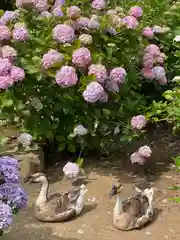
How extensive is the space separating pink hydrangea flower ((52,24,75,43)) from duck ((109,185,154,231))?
4.17 feet

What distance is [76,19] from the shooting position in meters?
4.52

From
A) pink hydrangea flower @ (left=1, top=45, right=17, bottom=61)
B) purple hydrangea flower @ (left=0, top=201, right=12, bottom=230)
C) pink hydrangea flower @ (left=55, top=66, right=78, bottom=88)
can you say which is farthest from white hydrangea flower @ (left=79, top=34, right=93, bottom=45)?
purple hydrangea flower @ (left=0, top=201, right=12, bottom=230)

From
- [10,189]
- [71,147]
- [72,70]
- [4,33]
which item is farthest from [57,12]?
[10,189]

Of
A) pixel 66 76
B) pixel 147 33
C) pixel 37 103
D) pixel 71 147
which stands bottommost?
pixel 71 147

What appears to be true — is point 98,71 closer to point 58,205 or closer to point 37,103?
point 37,103

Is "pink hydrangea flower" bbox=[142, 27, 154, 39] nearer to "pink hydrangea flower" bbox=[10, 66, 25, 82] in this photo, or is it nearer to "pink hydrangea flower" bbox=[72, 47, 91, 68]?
"pink hydrangea flower" bbox=[72, 47, 91, 68]

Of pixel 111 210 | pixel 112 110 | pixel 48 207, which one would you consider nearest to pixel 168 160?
pixel 112 110

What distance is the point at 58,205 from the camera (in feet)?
13.6

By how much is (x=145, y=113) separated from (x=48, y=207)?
1.28m

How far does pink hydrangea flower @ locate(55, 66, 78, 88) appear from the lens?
4.27 m

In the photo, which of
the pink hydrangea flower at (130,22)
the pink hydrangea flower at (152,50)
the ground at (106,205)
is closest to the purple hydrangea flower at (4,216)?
the ground at (106,205)

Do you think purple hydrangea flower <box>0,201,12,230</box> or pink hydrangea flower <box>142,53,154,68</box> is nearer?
purple hydrangea flower <box>0,201,12,230</box>

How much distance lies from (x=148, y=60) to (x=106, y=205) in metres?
1.36

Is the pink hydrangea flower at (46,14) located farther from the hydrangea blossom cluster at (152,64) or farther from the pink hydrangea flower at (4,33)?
the hydrangea blossom cluster at (152,64)
